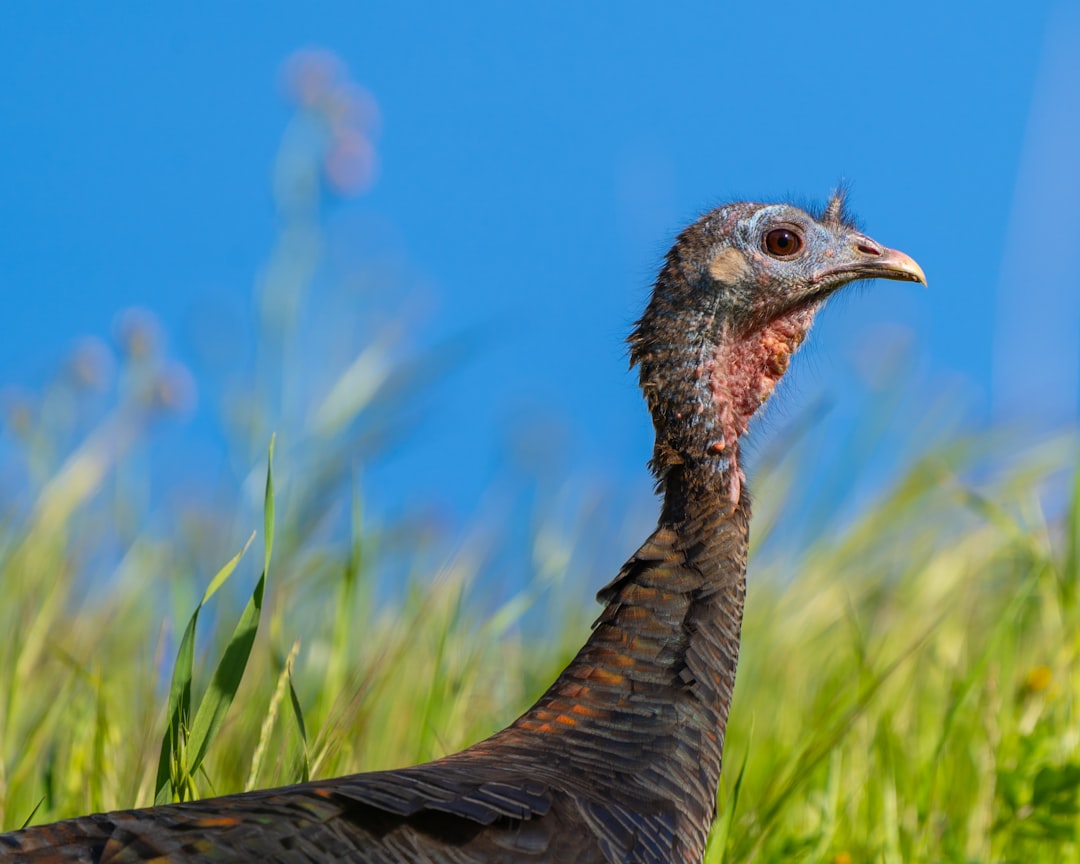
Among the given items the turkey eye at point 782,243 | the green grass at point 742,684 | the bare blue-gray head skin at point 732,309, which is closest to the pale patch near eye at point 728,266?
the bare blue-gray head skin at point 732,309

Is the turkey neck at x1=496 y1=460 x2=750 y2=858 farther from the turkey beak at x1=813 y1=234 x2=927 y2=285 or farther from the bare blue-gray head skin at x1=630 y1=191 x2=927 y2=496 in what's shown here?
the turkey beak at x1=813 y1=234 x2=927 y2=285

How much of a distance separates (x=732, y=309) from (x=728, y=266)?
11 cm

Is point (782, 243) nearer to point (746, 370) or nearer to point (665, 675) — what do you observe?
point (746, 370)

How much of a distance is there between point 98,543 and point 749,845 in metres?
2.73

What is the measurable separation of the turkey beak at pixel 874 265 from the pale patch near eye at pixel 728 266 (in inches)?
10.4

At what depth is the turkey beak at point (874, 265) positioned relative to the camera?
352cm

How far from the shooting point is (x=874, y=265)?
3.54m

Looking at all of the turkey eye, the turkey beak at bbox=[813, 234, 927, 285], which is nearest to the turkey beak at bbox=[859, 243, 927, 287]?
the turkey beak at bbox=[813, 234, 927, 285]

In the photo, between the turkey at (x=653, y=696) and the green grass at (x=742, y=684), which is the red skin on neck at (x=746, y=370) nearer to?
the turkey at (x=653, y=696)

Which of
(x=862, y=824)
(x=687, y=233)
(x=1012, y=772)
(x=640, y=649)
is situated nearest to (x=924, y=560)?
(x=862, y=824)

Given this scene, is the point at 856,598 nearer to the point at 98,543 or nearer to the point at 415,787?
the point at 98,543

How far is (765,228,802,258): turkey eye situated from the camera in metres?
3.45

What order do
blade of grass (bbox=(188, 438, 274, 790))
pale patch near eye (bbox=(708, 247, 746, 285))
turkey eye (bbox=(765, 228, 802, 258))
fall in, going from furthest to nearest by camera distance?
1. turkey eye (bbox=(765, 228, 802, 258))
2. pale patch near eye (bbox=(708, 247, 746, 285))
3. blade of grass (bbox=(188, 438, 274, 790))

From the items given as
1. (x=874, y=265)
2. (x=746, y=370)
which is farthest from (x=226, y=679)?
(x=874, y=265)
